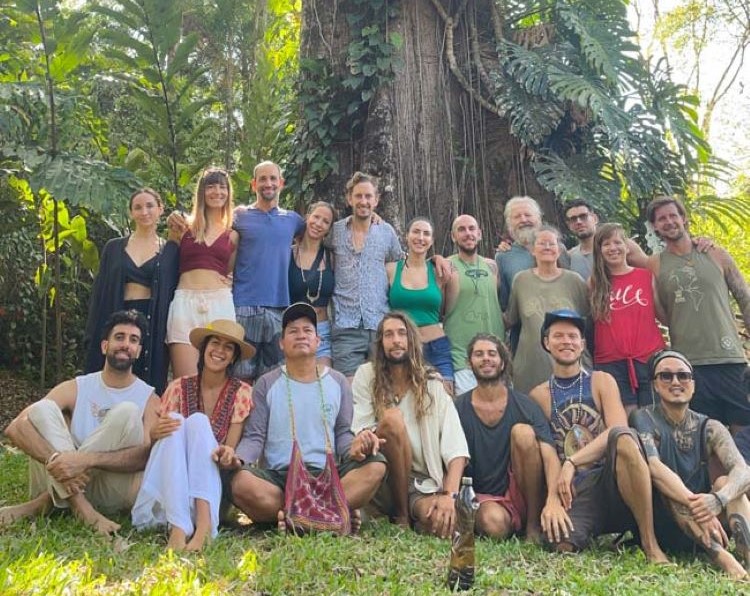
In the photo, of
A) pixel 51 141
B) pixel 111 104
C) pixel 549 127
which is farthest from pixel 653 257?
pixel 111 104

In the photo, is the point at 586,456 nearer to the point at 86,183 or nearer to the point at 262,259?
the point at 262,259

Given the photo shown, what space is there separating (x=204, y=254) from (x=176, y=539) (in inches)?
76.8

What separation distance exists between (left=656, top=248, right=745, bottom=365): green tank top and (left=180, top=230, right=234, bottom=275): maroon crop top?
9.42 ft

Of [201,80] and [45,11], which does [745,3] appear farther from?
[45,11]

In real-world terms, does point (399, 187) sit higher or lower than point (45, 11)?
lower

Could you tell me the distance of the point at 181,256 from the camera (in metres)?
5.19

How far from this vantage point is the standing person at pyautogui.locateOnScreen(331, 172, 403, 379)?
17.2 feet

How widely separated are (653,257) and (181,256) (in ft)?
10.3

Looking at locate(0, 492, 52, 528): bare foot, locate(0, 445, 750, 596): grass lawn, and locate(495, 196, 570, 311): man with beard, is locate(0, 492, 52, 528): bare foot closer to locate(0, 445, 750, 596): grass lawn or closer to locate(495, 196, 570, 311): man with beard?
locate(0, 445, 750, 596): grass lawn

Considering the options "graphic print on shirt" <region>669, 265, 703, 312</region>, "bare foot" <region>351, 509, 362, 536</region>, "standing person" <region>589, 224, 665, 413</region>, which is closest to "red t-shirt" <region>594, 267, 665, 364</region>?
"standing person" <region>589, 224, 665, 413</region>

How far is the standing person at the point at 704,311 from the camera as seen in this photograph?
16.5 feet

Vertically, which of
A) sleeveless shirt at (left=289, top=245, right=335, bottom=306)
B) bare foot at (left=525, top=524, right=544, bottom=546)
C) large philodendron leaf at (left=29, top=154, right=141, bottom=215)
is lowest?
bare foot at (left=525, top=524, right=544, bottom=546)

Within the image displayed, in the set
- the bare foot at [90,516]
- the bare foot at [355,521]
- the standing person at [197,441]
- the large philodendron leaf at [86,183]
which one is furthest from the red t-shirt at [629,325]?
the large philodendron leaf at [86,183]

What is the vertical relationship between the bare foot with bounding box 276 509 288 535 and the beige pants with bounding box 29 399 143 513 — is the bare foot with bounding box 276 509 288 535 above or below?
below
